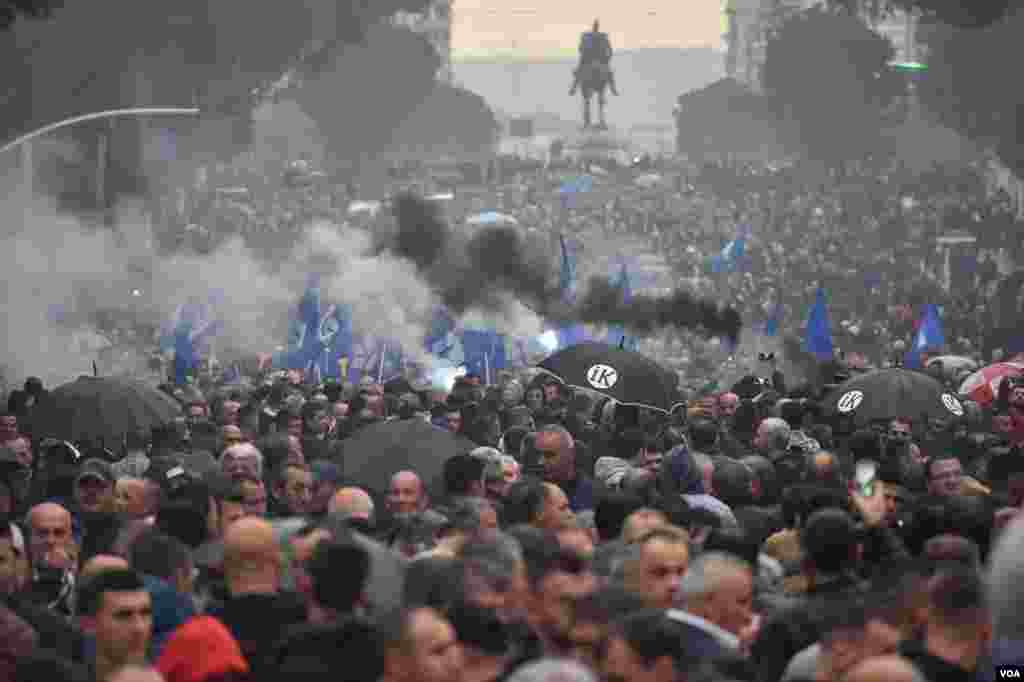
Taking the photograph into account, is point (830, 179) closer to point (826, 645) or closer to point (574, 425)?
point (574, 425)

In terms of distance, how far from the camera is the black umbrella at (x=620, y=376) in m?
18.0

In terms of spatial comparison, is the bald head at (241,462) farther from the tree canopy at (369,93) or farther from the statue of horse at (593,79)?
the statue of horse at (593,79)

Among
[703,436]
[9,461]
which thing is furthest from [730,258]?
[9,461]

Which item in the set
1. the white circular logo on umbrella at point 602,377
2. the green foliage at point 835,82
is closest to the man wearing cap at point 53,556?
the white circular logo on umbrella at point 602,377

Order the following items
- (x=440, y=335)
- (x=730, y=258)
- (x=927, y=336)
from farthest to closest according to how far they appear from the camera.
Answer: (x=730, y=258), (x=927, y=336), (x=440, y=335)

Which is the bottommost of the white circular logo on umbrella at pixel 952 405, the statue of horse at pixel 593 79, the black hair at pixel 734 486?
the statue of horse at pixel 593 79

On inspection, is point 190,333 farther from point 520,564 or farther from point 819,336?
point 520,564

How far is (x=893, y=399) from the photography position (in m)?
18.2

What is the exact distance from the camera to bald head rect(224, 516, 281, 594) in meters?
9.57

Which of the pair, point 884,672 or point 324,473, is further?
point 324,473

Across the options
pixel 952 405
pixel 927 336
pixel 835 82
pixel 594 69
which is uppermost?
pixel 952 405

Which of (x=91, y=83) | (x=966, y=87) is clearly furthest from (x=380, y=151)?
(x=91, y=83)

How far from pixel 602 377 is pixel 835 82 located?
8356 cm

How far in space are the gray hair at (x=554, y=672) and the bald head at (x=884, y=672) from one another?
2.33 ft
